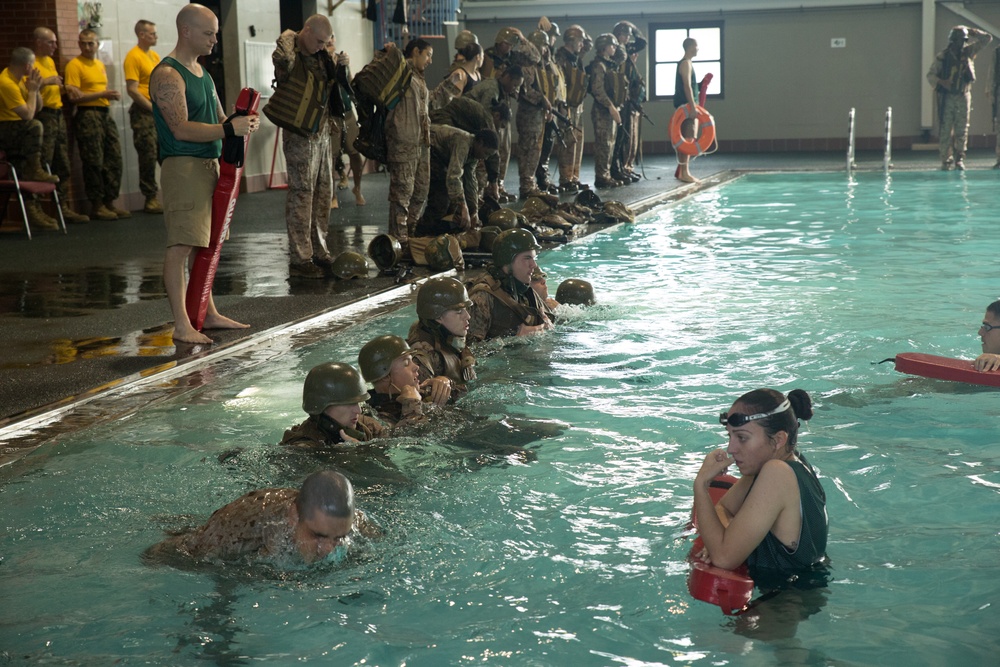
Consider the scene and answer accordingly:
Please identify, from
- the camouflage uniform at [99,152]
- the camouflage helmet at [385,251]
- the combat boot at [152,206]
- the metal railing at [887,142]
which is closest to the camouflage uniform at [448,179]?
the camouflage helmet at [385,251]

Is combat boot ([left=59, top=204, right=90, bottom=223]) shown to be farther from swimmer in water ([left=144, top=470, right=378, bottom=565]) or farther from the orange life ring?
swimmer in water ([left=144, top=470, right=378, bottom=565])

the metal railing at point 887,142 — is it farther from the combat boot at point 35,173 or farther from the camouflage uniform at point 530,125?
the combat boot at point 35,173

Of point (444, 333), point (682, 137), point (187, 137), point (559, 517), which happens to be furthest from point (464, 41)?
point (559, 517)

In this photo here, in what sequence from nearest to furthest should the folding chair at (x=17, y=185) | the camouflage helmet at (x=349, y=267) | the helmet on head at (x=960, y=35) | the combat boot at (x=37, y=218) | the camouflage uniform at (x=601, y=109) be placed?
the camouflage helmet at (x=349, y=267) → the folding chair at (x=17, y=185) → the combat boot at (x=37, y=218) → the camouflage uniform at (x=601, y=109) → the helmet on head at (x=960, y=35)

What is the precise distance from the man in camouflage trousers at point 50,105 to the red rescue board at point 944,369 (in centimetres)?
1245

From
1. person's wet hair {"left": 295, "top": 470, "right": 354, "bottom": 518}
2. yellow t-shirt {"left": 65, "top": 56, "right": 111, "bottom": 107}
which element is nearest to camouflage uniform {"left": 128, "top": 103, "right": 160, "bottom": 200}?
yellow t-shirt {"left": 65, "top": 56, "right": 111, "bottom": 107}

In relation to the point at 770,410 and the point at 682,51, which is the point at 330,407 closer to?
the point at 770,410

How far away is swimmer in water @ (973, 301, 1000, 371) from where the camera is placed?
7.15 meters

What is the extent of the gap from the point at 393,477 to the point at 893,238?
11638 millimetres

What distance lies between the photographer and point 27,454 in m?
6.11

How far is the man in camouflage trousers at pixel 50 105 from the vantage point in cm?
1564

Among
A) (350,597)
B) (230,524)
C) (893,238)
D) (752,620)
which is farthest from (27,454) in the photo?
(893,238)

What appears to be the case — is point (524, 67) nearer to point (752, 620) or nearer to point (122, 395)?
point (122, 395)

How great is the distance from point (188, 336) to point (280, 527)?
13.9 ft
